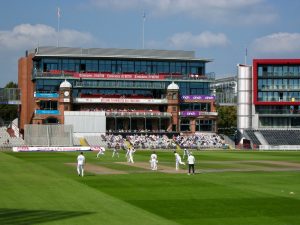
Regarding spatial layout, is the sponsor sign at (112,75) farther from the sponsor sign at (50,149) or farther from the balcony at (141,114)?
the sponsor sign at (50,149)

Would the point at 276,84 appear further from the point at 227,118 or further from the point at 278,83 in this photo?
the point at 227,118

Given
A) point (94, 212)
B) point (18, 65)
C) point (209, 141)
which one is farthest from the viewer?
point (18, 65)

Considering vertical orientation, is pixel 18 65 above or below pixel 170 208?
above

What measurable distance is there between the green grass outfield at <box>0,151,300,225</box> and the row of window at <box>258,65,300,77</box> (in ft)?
248

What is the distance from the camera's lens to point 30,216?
1029 inches

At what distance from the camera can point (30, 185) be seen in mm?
38688

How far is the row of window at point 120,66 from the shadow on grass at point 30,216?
101 metres

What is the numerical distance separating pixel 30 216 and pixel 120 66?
105 m

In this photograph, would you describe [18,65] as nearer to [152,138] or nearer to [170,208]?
[152,138]

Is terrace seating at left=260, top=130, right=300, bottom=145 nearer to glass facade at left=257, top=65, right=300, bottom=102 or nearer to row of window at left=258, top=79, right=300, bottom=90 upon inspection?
glass facade at left=257, top=65, right=300, bottom=102

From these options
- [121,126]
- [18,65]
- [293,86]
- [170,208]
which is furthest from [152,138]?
[170,208]

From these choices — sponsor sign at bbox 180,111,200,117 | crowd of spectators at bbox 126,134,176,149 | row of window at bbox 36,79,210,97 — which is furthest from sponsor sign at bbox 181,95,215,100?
crowd of spectators at bbox 126,134,176,149

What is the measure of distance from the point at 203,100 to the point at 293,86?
1877cm

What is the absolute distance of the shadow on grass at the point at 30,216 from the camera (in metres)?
24.8
